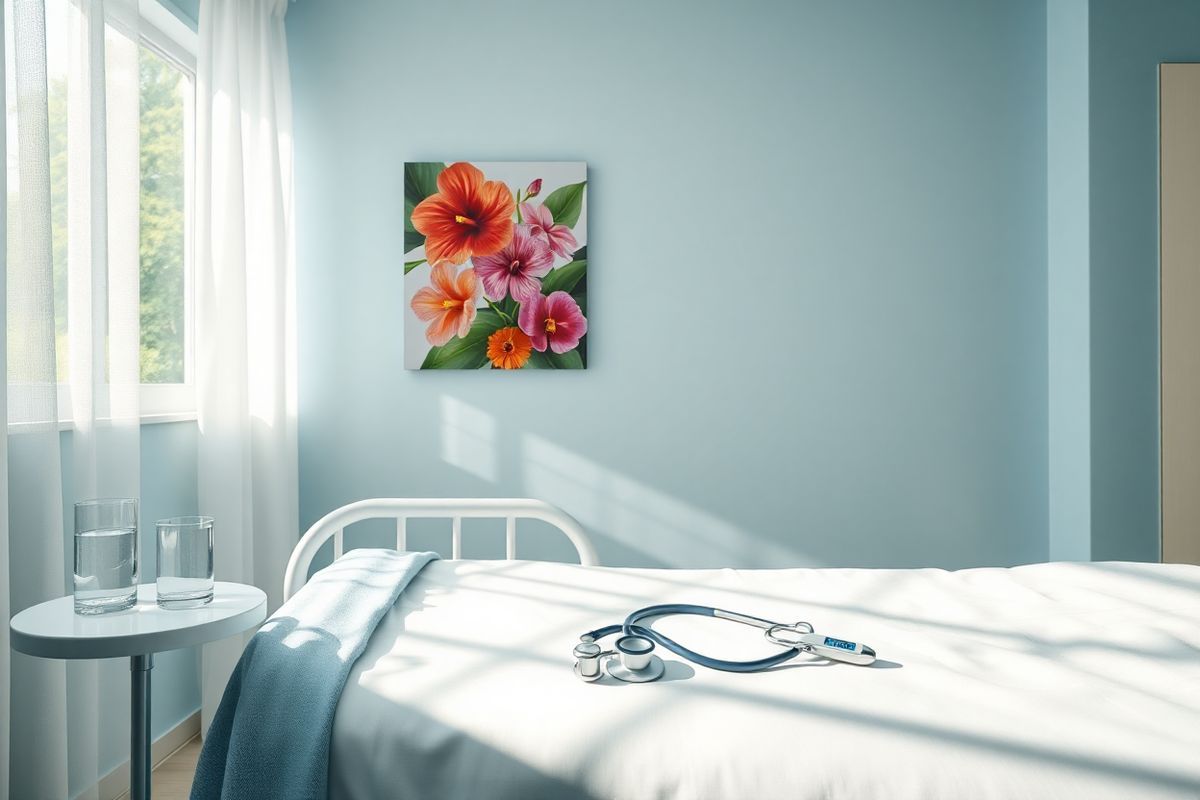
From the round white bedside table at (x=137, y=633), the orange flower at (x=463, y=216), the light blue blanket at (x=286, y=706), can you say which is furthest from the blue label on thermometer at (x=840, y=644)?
the orange flower at (x=463, y=216)

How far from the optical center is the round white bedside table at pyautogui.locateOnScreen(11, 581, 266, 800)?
41.0 inches

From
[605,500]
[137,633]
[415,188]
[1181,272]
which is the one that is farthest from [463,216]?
[1181,272]

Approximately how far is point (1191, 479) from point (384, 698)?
2.55 m

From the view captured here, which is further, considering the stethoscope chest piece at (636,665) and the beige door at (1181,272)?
the beige door at (1181,272)

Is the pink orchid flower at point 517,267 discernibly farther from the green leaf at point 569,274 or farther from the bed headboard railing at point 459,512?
the bed headboard railing at point 459,512

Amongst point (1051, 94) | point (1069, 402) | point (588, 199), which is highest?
point (1051, 94)

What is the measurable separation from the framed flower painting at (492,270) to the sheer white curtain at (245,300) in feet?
1.34

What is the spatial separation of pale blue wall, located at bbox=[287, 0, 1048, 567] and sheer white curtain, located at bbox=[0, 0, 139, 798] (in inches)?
31.2

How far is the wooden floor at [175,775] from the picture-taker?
1803 mm

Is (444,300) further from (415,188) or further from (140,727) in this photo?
(140,727)

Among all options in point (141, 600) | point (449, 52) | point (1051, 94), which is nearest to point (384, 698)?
point (141, 600)

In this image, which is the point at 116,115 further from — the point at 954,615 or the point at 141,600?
the point at 954,615

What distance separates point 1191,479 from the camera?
2.32 meters

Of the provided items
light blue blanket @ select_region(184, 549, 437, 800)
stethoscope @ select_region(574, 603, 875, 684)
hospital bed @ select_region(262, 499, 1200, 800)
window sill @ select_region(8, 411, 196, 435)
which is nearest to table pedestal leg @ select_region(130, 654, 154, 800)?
light blue blanket @ select_region(184, 549, 437, 800)
